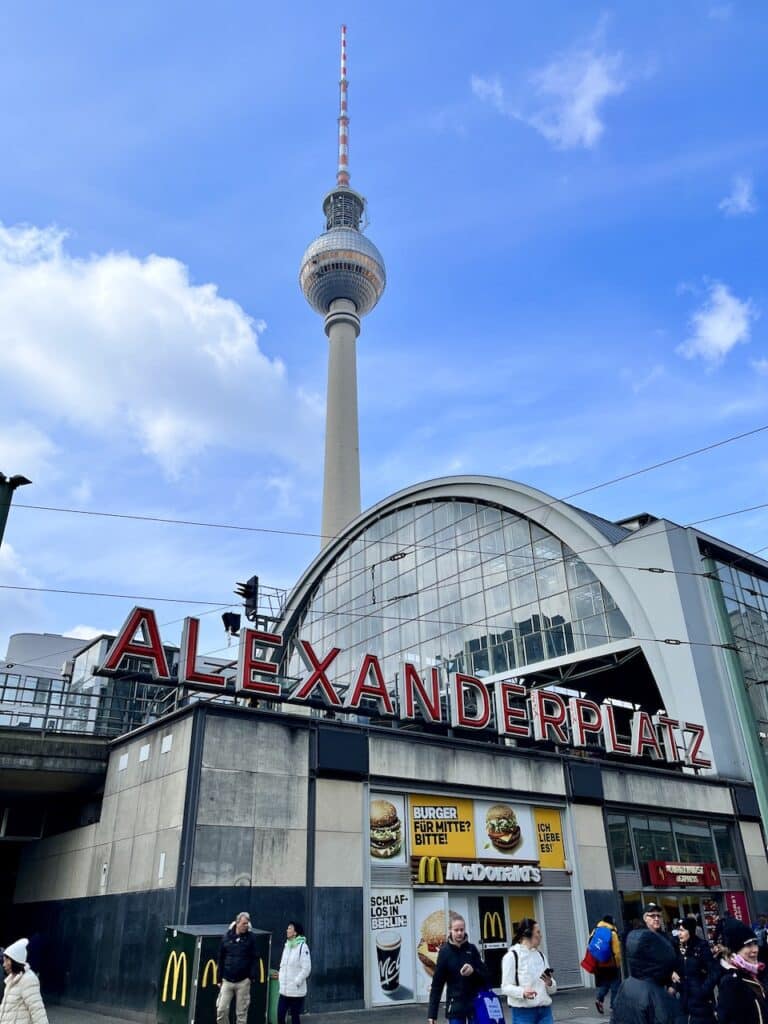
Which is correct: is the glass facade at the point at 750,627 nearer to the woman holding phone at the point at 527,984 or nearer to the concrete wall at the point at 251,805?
the concrete wall at the point at 251,805

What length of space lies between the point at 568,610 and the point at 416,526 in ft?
A: 37.3

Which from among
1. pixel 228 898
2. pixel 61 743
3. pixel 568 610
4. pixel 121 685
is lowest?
pixel 228 898

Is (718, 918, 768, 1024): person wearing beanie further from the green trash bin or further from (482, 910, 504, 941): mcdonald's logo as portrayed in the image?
(482, 910, 504, 941): mcdonald's logo

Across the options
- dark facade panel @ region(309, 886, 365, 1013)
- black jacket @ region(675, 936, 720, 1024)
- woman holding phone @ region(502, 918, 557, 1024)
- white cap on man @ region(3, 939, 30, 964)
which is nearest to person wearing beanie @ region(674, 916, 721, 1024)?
black jacket @ region(675, 936, 720, 1024)

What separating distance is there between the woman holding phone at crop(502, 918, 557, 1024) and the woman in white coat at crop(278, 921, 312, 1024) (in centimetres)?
515

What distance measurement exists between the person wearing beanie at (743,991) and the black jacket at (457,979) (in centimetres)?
302

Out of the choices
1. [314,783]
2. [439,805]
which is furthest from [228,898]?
[439,805]

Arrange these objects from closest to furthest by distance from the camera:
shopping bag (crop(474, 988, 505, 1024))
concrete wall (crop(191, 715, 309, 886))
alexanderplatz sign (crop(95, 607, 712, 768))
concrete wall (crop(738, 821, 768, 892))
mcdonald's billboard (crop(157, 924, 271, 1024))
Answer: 1. shopping bag (crop(474, 988, 505, 1024))
2. mcdonald's billboard (crop(157, 924, 271, 1024))
3. concrete wall (crop(191, 715, 309, 886))
4. alexanderplatz sign (crop(95, 607, 712, 768))
5. concrete wall (crop(738, 821, 768, 892))

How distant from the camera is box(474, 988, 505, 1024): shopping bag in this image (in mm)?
8953

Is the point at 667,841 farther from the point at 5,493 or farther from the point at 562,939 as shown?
the point at 5,493

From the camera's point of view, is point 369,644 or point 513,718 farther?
point 369,644

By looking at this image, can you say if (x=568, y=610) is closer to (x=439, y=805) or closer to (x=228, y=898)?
(x=439, y=805)

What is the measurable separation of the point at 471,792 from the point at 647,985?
13.6 m

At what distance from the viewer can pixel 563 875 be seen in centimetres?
2167
